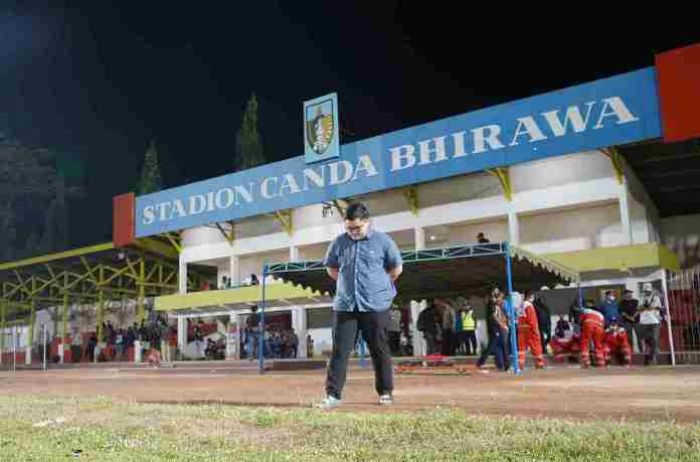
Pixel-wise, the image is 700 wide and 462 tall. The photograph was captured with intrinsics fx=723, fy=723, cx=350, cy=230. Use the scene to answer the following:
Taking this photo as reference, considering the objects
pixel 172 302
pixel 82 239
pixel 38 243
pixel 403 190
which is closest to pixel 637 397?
pixel 403 190

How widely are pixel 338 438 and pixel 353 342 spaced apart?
76.8 inches

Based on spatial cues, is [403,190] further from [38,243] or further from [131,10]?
[131,10]

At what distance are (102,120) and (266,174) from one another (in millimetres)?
89346

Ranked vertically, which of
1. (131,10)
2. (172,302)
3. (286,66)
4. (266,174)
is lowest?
(172,302)

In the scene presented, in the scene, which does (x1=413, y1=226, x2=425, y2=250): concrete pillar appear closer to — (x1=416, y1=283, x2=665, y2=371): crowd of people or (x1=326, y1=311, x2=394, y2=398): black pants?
(x1=416, y1=283, x2=665, y2=371): crowd of people

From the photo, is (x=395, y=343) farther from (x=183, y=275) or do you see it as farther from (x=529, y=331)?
(x=183, y=275)

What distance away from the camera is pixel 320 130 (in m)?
26.5

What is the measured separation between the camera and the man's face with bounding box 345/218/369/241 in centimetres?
618

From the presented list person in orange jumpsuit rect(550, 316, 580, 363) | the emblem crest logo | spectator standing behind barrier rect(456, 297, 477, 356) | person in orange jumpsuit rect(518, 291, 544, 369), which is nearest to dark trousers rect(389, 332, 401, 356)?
spectator standing behind barrier rect(456, 297, 477, 356)

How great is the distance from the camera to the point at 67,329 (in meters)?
41.3

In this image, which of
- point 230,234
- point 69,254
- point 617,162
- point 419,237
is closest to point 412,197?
point 419,237

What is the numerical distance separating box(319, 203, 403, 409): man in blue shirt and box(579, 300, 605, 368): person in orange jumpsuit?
916 cm

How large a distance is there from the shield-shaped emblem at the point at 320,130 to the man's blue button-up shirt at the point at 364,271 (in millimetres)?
19943

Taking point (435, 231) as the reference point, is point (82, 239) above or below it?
above
